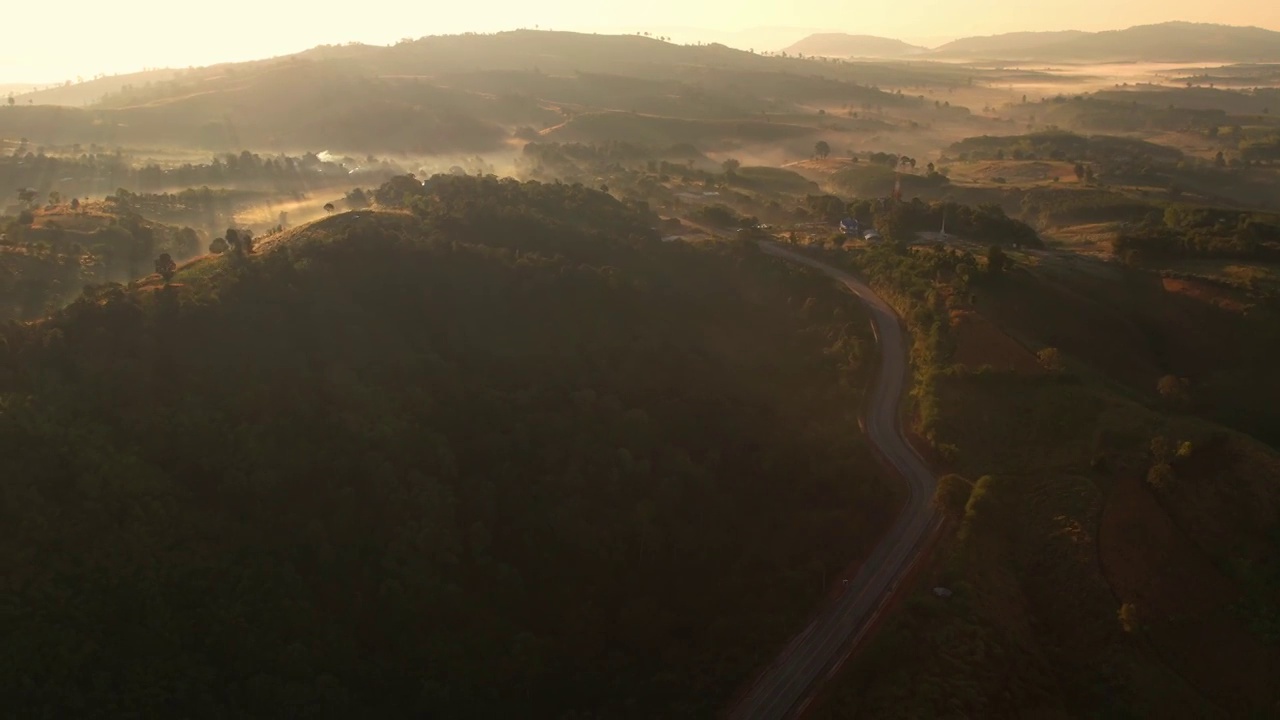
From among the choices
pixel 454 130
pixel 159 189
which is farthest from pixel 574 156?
pixel 159 189

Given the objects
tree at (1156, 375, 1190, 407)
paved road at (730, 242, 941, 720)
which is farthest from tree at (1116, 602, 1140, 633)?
Answer: tree at (1156, 375, 1190, 407)

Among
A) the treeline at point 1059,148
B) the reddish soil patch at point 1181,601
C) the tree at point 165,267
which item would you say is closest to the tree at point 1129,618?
the reddish soil patch at point 1181,601

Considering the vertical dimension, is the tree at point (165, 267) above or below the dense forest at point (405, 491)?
above

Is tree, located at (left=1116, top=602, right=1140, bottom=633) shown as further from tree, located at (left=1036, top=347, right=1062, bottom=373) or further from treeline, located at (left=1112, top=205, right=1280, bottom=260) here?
treeline, located at (left=1112, top=205, right=1280, bottom=260)

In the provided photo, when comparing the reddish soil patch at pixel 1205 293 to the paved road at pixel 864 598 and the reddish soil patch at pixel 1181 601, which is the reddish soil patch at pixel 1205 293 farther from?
the reddish soil patch at pixel 1181 601

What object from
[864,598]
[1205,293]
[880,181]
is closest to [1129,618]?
[864,598]
